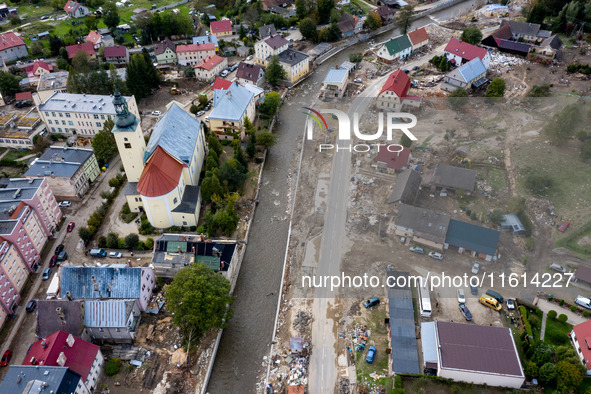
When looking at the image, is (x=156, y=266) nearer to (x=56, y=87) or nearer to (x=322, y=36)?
(x=56, y=87)

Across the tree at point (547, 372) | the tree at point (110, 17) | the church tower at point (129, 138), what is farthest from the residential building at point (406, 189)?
the tree at point (110, 17)

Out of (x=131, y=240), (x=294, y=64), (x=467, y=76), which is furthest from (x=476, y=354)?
(x=294, y=64)

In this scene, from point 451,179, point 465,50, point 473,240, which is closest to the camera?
point 473,240

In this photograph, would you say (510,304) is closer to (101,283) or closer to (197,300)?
(197,300)

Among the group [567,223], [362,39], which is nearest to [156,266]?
[567,223]

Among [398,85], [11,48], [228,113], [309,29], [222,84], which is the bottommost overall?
[11,48]
